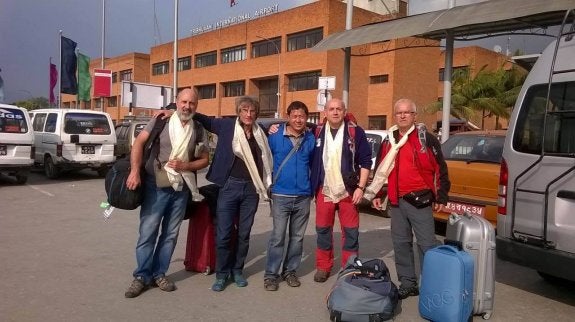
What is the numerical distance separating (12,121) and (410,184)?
1059 cm

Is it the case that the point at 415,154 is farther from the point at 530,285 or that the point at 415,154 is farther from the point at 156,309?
the point at 156,309

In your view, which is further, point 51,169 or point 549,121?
point 51,169

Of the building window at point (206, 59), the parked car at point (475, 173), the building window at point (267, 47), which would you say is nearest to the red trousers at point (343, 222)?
the parked car at point (475, 173)

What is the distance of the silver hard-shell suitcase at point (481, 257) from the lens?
4.17 metres

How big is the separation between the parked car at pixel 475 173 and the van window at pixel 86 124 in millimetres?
9947

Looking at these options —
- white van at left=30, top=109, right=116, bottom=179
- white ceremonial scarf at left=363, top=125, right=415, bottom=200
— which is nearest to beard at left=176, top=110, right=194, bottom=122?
white ceremonial scarf at left=363, top=125, right=415, bottom=200

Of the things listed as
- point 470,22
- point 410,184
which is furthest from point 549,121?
point 470,22

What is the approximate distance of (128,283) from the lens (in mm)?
4898

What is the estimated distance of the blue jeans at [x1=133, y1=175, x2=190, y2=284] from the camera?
15.1ft

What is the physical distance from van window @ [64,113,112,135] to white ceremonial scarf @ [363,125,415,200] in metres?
11.0

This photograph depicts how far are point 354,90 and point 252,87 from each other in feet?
38.2

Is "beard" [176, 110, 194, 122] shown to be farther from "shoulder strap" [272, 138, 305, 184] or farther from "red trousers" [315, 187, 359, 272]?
"red trousers" [315, 187, 359, 272]

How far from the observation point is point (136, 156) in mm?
4453

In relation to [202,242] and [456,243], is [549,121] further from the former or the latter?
[202,242]
